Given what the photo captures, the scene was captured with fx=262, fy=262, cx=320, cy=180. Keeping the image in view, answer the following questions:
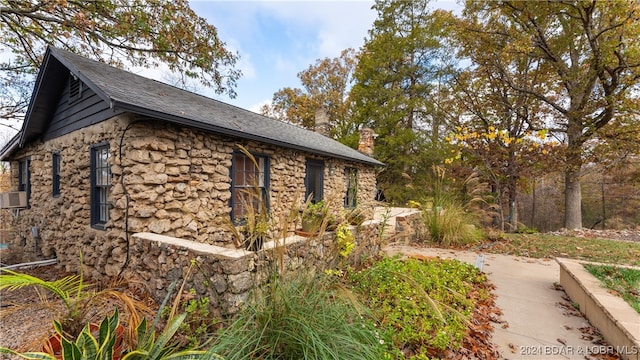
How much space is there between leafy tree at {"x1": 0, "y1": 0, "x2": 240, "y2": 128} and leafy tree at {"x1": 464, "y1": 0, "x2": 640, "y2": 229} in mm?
9360

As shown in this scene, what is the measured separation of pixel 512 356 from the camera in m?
2.35

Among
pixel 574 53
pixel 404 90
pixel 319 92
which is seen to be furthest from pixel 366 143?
pixel 319 92

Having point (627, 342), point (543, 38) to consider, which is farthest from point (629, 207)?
point (627, 342)

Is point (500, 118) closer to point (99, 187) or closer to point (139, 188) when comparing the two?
point (139, 188)

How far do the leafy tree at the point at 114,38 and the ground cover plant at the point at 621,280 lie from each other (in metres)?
9.27

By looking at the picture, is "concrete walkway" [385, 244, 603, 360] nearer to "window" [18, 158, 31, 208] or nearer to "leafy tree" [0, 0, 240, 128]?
"leafy tree" [0, 0, 240, 128]

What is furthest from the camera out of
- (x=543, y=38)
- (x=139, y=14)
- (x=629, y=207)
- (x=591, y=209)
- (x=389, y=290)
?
(x=591, y=209)

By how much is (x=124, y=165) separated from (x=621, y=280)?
22.8 feet

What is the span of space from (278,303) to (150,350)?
0.86 meters

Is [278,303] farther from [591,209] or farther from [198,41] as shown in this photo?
[591,209]

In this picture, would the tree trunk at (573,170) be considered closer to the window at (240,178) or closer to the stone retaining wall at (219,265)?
the window at (240,178)

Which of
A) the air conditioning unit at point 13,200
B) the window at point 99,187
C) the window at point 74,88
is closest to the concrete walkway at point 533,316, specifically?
the window at point 99,187

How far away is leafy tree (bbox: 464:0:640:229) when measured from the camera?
7.86 metres

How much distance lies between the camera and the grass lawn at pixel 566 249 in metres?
5.10
